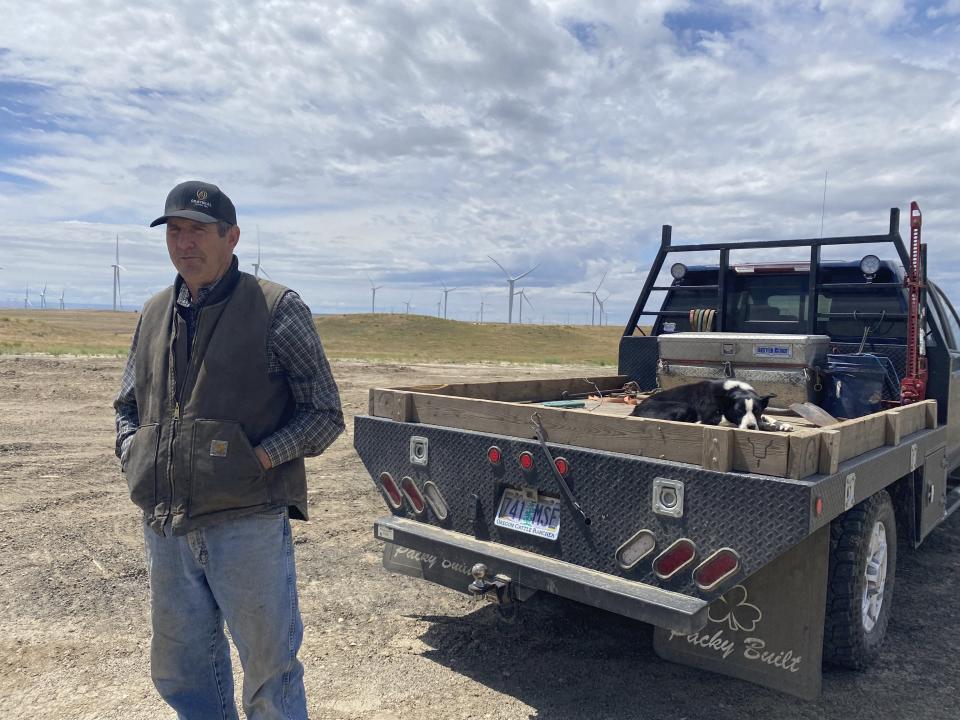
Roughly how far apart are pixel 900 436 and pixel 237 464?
3.41 m

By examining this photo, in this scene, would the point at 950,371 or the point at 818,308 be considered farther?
the point at 818,308

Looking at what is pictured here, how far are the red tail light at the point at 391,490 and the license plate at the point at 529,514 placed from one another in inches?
27.4

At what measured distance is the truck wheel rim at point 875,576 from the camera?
3832mm

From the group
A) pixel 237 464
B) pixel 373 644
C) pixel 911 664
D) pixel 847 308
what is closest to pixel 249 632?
pixel 237 464

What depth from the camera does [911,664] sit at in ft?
13.0

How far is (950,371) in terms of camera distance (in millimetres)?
5223

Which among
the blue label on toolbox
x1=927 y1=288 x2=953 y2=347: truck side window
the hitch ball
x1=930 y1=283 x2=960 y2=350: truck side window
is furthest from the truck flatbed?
x1=930 y1=283 x2=960 y2=350: truck side window

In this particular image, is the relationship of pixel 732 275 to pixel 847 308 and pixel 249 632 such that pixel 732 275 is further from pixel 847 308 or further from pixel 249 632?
pixel 249 632

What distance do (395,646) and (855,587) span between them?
2.34 m

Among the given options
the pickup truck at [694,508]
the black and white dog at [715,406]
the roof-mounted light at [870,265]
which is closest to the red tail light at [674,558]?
the pickup truck at [694,508]

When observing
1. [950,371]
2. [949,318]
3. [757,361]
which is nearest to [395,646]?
[757,361]

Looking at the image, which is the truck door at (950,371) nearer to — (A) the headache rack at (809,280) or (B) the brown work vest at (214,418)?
(A) the headache rack at (809,280)

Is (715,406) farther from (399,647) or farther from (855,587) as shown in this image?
(399,647)

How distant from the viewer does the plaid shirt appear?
8.30 ft
